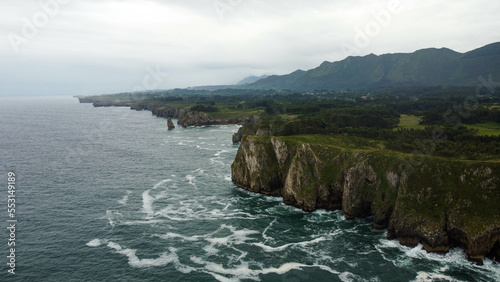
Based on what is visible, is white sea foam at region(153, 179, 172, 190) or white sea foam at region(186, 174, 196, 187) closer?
white sea foam at region(153, 179, 172, 190)

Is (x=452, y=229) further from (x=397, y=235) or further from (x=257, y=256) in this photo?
(x=257, y=256)

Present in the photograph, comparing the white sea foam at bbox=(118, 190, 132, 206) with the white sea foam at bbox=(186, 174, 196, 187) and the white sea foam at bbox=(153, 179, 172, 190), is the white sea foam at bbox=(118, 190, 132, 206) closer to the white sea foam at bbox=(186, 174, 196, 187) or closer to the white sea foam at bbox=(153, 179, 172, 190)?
the white sea foam at bbox=(153, 179, 172, 190)

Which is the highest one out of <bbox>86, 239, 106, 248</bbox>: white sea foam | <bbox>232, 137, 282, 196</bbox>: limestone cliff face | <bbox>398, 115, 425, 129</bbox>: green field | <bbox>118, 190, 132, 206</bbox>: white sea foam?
<bbox>398, 115, 425, 129</bbox>: green field

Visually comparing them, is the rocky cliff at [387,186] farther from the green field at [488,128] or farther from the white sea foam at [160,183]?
the green field at [488,128]

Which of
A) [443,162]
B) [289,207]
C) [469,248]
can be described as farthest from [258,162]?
[469,248]

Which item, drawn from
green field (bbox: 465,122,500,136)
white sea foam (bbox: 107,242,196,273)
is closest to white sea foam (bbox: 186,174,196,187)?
white sea foam (bbox: 107,242,196,273)

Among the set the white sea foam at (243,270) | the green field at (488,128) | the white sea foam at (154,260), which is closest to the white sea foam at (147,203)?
the white sea foam at (154,260)
